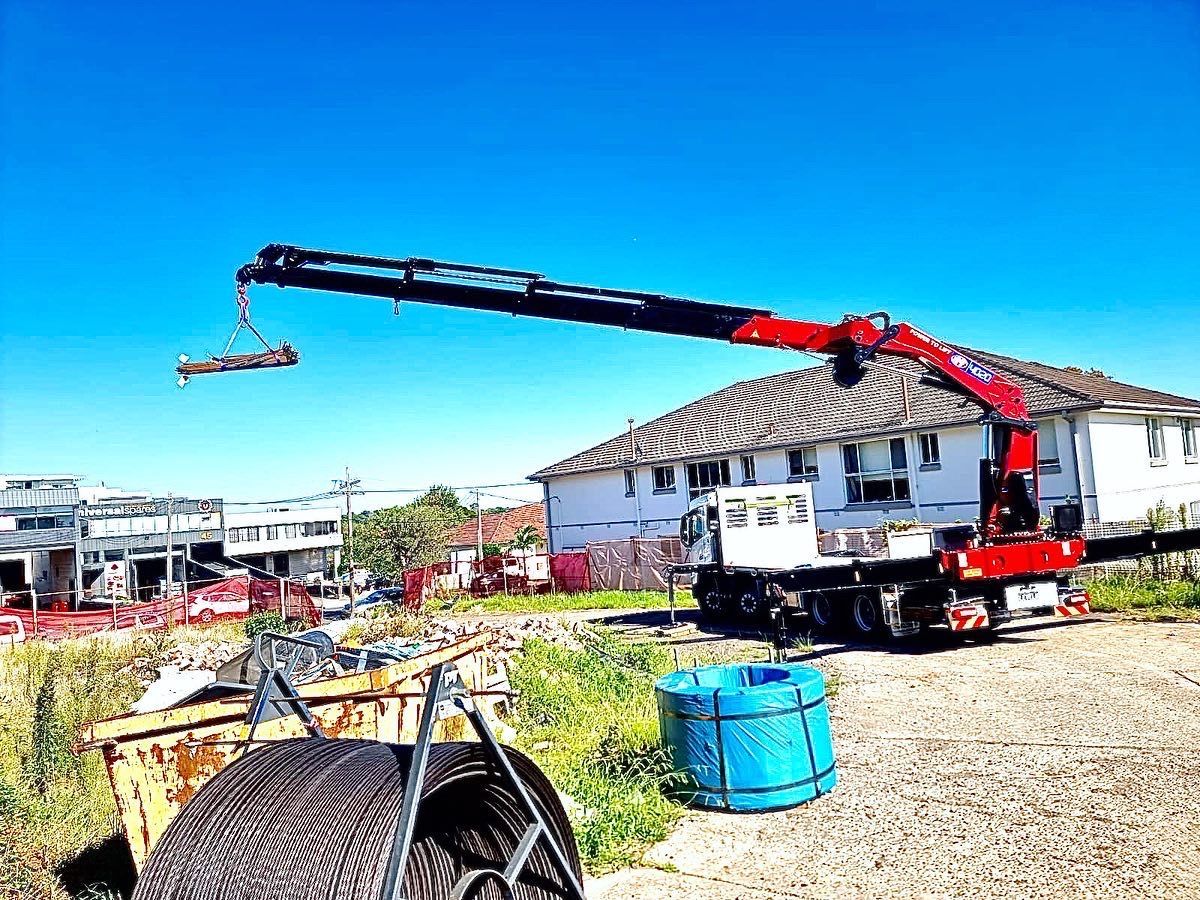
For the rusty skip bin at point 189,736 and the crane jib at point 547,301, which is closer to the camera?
the rusty skip bin at point 189,736

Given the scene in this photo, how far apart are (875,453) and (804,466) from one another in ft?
8.36

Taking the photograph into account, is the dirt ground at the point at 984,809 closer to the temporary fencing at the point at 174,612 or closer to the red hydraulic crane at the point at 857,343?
the red hydraulic crane at the point at 857,343

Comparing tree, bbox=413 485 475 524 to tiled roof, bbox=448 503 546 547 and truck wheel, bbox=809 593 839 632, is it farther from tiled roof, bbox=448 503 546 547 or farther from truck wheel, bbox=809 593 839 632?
truck wheel, bbox=809 593 839 632

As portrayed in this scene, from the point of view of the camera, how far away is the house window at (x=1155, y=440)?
77.3 feet

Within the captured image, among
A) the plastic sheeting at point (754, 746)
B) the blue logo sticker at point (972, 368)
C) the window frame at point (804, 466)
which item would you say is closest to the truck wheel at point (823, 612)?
the blue logo sticker at point (972, 368)

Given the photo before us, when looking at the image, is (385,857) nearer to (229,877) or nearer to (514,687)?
(229,877)

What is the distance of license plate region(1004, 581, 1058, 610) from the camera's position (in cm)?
Answer: 1375

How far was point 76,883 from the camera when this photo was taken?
6.03 m

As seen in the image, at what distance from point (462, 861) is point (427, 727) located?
1.47m

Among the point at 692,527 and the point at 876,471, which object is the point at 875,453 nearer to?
the point at 876,471

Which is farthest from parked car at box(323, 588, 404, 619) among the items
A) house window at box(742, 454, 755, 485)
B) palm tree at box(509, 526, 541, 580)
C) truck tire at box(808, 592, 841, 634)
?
truck tire at box(808, 592, 841, 634)

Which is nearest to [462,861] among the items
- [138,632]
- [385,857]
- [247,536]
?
[385,857]

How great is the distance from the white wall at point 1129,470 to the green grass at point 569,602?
994cm

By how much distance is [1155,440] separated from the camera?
2389 cm
